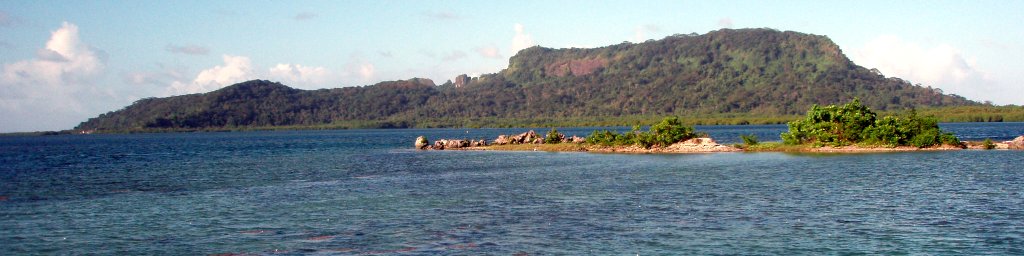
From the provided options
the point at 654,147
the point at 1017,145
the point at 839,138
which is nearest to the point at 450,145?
the point at 654,147

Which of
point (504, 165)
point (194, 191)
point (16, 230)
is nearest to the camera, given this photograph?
point (16, 230)

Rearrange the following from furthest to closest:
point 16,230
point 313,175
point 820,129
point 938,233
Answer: point 820,129, point 313,175, point 16,230, point 938,233

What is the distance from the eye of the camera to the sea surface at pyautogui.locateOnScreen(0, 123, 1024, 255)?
28.8 m

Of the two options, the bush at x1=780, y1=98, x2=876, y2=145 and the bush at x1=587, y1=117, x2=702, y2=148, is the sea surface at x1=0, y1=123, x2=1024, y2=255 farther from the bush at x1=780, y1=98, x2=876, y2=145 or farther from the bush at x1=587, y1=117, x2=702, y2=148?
the bush at x1=587, y1=117, x2=702, y2=148

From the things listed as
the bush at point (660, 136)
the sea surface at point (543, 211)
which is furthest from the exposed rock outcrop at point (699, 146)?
the sea surface at point (543, 211)

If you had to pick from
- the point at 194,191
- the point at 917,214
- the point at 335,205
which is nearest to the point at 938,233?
the point at 917,214

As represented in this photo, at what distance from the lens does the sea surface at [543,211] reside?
94.4ft

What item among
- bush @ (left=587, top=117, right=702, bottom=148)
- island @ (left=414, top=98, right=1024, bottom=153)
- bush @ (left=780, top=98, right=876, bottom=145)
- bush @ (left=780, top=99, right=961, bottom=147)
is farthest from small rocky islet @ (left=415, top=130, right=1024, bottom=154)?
bush @ (left=780, top=98, right=876, bottom=145)

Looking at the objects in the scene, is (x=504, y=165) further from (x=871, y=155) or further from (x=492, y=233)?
(x=492, y=233)

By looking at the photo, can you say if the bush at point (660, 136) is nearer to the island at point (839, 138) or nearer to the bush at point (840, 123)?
the island at point (839, 138)

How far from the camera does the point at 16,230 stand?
34.3 m

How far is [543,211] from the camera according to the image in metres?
37.7

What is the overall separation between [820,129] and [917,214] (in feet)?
171

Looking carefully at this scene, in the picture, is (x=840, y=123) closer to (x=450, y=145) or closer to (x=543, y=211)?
(x=450, y=145)
